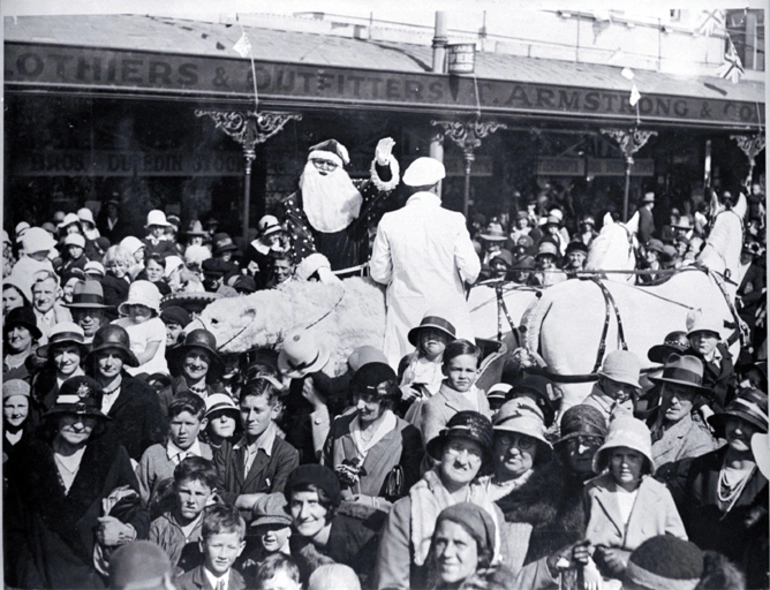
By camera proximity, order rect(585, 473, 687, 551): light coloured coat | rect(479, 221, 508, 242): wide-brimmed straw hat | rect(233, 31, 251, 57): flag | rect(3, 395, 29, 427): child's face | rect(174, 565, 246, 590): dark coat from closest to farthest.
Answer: rect(585, 473, 687, 551): light coloured coat < rect(174, 565, 246, 590): dark coat < rect(3, 395, 29, 427): child's face < rect(233, 31, 251, 57): flag < rect(479, 221, 508, 242): wide-brimmed straw hat

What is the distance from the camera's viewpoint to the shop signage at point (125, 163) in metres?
5.81

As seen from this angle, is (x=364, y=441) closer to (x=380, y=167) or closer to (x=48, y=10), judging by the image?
(x=380, y=167)

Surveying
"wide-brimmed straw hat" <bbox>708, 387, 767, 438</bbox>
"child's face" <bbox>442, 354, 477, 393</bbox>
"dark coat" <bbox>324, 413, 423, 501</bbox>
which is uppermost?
"child's face" <bbox>442, 354, 477, 393</bbox>

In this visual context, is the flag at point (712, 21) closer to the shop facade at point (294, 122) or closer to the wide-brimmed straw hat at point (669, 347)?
the shop facade at point (294, 122)

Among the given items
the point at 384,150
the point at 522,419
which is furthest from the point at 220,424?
the point at 384,150

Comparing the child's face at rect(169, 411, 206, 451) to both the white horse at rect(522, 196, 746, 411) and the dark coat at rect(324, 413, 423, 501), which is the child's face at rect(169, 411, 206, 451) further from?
the white horse at rect(522, 196, 746, 411)

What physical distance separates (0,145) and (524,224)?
300 centimetres

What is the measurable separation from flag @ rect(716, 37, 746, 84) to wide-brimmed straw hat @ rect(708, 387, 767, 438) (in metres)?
1.73

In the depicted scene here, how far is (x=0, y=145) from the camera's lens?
5797mm

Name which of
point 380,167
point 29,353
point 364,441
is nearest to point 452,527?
point 364,441

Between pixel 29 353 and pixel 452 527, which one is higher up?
pixel 29 353

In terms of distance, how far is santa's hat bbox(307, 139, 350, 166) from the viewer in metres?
5.95

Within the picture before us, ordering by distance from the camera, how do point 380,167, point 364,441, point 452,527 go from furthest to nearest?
point 380,167, point 364,441, point 452,527

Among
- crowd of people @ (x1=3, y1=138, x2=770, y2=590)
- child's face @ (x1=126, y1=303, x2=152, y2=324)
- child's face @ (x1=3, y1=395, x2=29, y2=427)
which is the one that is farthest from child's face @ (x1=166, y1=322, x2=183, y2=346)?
child's face @ (x1=3, y1=395, x2=29, y2=427)
